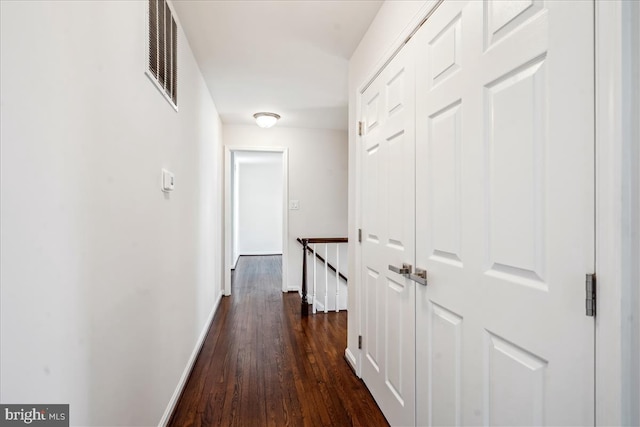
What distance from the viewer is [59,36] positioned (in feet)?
2.51

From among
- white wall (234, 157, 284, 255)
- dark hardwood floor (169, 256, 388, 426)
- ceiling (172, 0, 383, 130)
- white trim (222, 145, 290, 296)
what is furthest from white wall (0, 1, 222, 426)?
white wall (234, 157, 284, 255)

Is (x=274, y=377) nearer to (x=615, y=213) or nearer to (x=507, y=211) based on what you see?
(x=507, y=211)

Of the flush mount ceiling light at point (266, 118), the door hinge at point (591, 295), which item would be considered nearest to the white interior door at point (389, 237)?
the door hinge at point (591, 295)

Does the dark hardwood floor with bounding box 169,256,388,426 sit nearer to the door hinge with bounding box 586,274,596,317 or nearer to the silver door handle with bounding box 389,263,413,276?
the silver door handle with bounding box 389,263,413,276

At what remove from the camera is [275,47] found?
2275 millimetres

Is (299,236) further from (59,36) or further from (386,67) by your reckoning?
(59,36)

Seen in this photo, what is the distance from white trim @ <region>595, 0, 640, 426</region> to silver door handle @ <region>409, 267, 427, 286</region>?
0.68 meters

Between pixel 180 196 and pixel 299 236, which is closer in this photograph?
pixel 180 196

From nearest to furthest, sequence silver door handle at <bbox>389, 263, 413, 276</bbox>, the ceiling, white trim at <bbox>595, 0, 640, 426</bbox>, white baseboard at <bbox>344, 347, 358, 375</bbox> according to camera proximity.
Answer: white trim at <bbox>595, 0, 640, 426</bbox>, silver door handle at <bbox>389, 263, 413, 276</bbox>, the ceiling, white baseboard at <bbox>344, 347, 358, 375</bbox>

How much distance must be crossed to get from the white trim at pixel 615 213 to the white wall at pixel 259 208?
7.59 meters

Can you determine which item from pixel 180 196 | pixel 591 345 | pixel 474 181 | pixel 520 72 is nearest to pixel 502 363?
pixel 591 345

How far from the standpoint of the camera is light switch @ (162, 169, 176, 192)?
5.26 feet

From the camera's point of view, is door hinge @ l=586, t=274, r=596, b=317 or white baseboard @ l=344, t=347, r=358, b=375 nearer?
door hinge @ l=586, t=274, r=596, b=317

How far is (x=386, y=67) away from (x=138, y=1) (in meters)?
1.22
